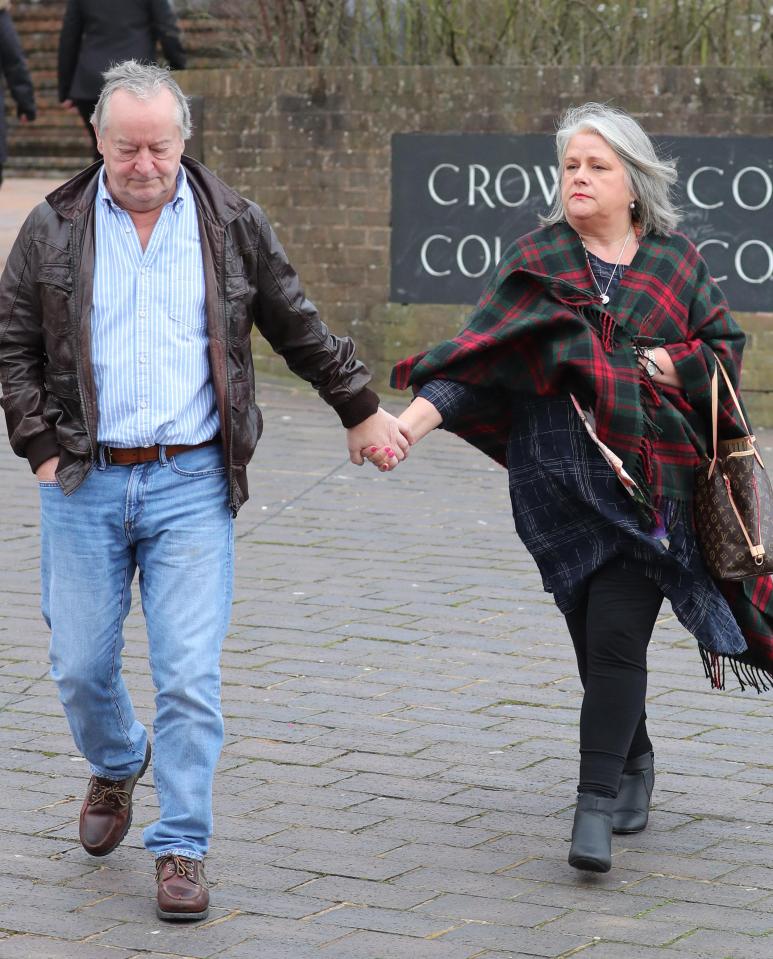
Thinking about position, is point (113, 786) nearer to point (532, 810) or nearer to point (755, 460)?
point (532, 810)

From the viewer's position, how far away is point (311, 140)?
37.4ft

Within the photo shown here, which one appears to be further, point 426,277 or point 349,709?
point 426,277

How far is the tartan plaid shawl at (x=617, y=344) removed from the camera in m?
4.44

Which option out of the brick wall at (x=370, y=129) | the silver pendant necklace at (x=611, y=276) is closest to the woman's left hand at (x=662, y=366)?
the silver pendant necklace at (x=611, y=276)

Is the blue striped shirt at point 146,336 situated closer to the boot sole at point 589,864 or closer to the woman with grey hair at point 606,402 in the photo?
the woman with grey hair at point 606,402

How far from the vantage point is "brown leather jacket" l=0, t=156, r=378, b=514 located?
160 inches

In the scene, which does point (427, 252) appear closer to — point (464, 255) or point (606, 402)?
point (464, 255)

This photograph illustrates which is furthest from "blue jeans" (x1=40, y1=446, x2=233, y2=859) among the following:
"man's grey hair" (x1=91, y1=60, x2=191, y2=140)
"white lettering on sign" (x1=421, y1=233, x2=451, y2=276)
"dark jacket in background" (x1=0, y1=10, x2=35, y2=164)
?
"dark jacket in background" (x1=0, y1=10, x2=35, y2=164)

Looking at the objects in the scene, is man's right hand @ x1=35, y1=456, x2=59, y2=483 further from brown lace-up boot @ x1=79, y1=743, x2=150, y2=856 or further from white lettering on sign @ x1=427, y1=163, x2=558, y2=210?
white lettering on sign @ x1=427, y1=163, x2=558, y2=210

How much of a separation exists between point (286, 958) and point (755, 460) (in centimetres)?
171

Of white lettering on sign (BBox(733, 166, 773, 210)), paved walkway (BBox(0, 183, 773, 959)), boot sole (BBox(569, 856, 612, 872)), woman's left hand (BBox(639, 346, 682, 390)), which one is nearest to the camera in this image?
paved walkway (BBox(0, 183, 773, 959))

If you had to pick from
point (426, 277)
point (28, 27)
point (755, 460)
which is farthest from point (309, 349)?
point (28, 27)

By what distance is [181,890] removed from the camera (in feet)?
13.1

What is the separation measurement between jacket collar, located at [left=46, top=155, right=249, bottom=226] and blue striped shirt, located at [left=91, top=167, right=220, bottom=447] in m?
0.05
